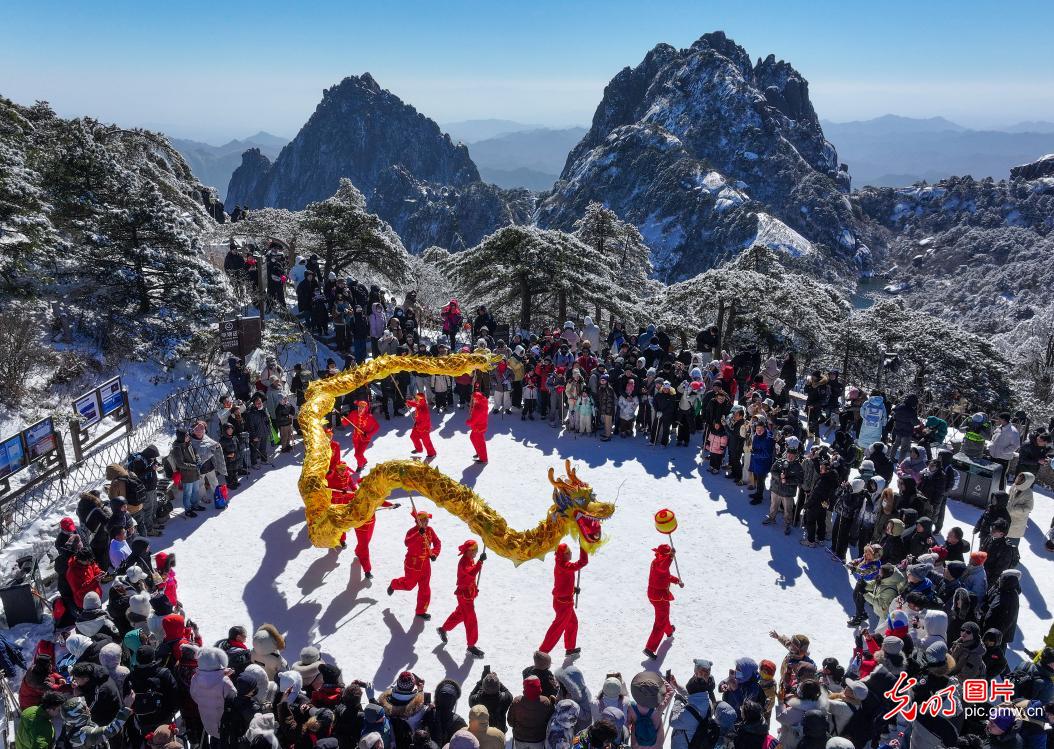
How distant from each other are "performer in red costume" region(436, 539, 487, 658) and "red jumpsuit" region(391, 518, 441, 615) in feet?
2.00

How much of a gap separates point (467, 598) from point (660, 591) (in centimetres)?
249

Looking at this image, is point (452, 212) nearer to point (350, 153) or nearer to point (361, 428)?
point (350, 153)

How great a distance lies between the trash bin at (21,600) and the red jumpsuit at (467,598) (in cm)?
560

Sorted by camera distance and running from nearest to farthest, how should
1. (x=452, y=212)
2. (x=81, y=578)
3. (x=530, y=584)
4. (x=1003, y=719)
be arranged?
(x=1003, y=719), (x=81, y=578), (x=530, y=584), (x=452, y=212)

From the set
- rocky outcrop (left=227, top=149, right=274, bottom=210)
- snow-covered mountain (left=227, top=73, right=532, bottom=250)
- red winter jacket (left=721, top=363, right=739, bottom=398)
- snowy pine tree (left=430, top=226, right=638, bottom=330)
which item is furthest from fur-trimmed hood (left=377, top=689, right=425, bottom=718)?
rocky outcrop (left=227, top=149, right=274, bottom=210)

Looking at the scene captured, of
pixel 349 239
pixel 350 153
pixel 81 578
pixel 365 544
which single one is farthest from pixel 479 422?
pixel 350 153

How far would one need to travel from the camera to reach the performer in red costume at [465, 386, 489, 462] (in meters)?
12.9

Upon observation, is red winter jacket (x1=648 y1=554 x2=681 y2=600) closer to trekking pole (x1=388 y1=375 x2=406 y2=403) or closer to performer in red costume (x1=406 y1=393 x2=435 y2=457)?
performer in red costume (x1=406 y1=393 x2=435 y2=457)

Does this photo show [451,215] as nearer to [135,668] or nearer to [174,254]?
[174,254]

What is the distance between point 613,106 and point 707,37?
25.4 meters

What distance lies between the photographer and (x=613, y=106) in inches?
5871

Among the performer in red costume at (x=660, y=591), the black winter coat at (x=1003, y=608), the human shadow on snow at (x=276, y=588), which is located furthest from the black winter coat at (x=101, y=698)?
the black winter coat at (x=1003, y=608)

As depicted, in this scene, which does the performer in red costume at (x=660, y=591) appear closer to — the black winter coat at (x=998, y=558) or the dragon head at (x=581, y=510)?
the dragon head at (x=581, y=510)

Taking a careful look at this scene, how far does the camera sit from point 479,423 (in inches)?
518
